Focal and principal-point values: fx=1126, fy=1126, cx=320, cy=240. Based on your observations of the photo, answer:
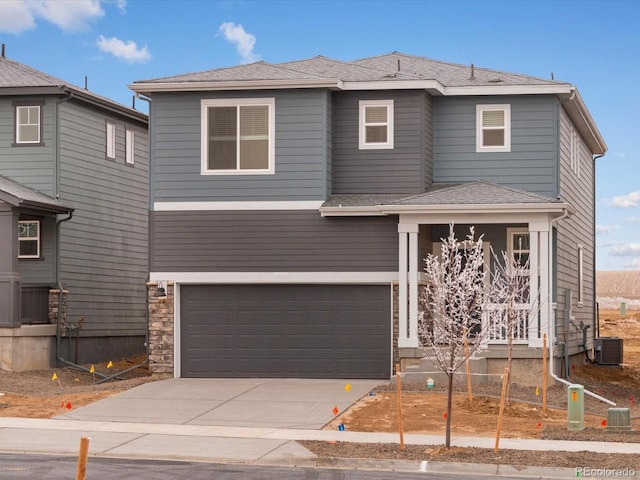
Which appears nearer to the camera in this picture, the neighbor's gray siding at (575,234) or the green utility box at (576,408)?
the green utility box at (576,408)

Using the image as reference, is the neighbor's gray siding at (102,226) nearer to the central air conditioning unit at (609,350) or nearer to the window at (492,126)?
the window at (492,126)

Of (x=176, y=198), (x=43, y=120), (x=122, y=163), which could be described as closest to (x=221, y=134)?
(x=176, y=198)

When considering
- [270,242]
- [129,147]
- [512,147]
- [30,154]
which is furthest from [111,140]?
[512,147]

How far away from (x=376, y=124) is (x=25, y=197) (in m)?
8.82

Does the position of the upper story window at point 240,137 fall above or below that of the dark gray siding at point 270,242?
above

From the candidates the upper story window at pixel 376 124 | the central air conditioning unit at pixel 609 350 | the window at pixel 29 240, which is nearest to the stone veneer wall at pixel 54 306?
the window at pixel 29 240

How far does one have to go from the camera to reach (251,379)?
25.7m

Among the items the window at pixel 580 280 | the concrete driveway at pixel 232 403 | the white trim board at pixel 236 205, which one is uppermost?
the white trim board at pixel 236 205

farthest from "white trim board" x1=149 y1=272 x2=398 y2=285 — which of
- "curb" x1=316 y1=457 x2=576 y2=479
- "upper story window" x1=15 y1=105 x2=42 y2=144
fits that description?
"curb" x1=316 y1=457 x2=576 y2=479

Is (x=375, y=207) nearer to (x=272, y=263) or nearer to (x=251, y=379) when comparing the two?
(x=272, y=263)

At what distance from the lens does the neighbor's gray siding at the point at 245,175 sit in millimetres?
25812

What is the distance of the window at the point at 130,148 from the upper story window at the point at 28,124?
4438 mm

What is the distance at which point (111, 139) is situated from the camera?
33250 millimetres

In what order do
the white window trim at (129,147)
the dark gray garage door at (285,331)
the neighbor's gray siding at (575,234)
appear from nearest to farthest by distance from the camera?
the dark gray garage door at (285,331) < the neighbor's gray siding at (575,234) < the white window trim at (129,147)
